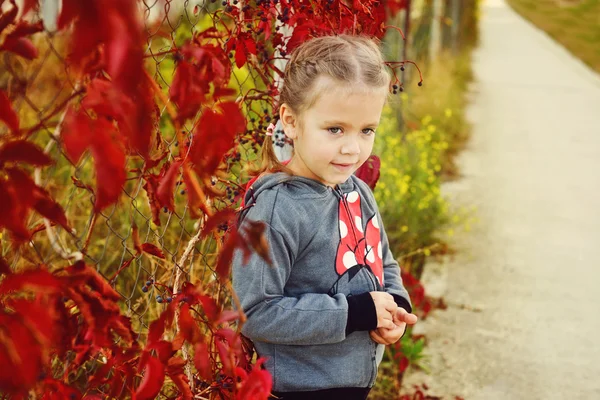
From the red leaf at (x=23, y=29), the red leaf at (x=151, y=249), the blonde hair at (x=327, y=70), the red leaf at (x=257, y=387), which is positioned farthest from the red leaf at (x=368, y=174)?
the red leaf at (x=23, y=29)

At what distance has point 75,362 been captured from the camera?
127 centimetres

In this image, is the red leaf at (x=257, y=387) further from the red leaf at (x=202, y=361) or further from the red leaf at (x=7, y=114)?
the red leaf at (x=7, y=114)

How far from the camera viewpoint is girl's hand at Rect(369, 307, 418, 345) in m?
1.80

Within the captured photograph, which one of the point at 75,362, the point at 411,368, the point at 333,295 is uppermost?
the point at 75,362

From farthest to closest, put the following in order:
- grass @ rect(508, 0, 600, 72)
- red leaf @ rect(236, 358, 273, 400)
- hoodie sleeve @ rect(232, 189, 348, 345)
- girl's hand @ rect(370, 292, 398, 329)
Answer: grass @ rect(508, 0, 600, 72) → girl's hand @ rect(370, 292, 398, 329) → hoodie sleeve @ rect(232, 189, 348, 345) → red leaf @ rect(236, 358, 273, 400)

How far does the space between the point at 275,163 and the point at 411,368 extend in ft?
4.73

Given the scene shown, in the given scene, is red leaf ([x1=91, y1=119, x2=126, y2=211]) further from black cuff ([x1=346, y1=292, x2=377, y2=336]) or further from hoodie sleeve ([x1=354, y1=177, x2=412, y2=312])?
hoodie sleeve ([x1=354, y1=177, x2=412, y2=312])

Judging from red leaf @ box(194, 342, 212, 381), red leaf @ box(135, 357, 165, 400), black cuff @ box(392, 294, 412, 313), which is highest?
red leaf @ box(194, 342, 212, 381)

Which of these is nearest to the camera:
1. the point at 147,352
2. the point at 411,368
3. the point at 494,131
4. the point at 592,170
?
the point at 147,352

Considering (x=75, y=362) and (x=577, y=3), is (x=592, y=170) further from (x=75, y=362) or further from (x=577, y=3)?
(x=577, y=3)

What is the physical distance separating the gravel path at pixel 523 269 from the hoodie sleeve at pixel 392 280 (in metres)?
0.91

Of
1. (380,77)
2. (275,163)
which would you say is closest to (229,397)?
(275,163)

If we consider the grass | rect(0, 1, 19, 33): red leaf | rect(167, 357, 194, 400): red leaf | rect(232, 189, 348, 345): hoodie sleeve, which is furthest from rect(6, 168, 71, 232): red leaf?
the grass

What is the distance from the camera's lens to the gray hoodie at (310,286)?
5.49ft
